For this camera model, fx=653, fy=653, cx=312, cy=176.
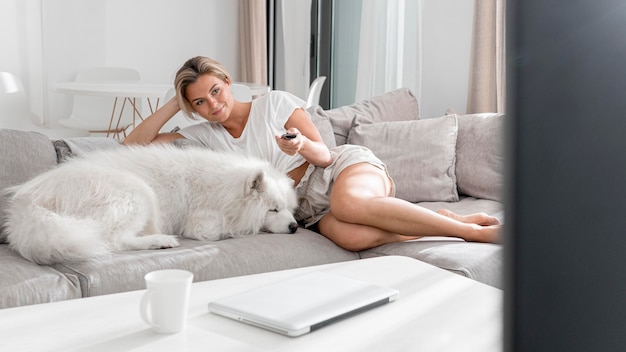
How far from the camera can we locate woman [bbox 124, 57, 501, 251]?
2.36 meters

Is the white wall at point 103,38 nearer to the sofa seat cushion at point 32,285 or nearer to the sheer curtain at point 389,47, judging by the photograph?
the sheer curtain at point 389,47

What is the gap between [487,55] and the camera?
3.91 meters

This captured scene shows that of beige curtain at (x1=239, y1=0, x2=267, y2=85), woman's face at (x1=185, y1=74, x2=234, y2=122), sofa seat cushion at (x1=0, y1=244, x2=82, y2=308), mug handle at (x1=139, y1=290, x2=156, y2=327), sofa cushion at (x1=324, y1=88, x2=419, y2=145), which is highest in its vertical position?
beige curtain at (x1=239, y1=0, x2=267, y2=85)

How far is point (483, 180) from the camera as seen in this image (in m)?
2.93

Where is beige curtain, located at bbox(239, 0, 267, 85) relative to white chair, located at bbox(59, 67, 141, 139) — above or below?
above

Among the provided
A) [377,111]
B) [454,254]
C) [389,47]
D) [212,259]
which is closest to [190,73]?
[212,259]

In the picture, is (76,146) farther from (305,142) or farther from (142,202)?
(305,142)

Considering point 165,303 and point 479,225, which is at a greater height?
point 165,303

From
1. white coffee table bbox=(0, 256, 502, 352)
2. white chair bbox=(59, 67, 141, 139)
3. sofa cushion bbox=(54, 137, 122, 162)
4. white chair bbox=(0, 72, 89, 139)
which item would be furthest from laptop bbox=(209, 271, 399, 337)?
white chair bbox=(0, 72, 89, 139)

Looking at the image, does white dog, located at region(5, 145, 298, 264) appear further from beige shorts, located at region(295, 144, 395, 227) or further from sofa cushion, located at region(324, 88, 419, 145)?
sofa cushion, located at region(324, 88, 419, 145)

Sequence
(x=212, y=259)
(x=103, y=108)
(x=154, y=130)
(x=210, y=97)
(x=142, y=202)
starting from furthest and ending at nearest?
(x=103, y=108)
(x=154, y=130)
(x=210, y=97)
(x=142, y=202)
(x=212, y=259)

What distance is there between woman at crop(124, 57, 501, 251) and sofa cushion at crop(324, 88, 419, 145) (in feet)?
1.09

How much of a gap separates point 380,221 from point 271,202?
42 centimetres

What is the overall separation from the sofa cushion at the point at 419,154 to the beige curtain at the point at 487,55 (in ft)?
3.10
